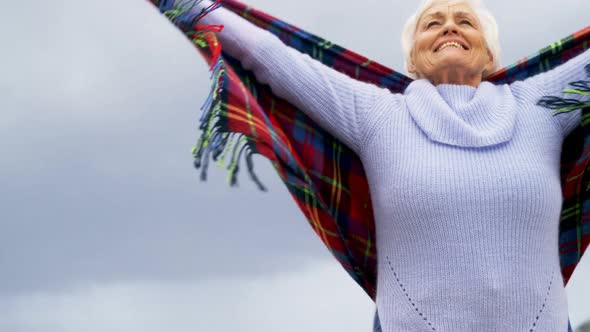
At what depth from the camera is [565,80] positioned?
8.73 feet

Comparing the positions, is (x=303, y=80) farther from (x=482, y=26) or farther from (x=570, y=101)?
(x=570, y=101)

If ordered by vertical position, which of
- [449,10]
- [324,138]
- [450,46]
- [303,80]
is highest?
[449,10]

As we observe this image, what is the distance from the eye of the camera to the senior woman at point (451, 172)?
2.39 m

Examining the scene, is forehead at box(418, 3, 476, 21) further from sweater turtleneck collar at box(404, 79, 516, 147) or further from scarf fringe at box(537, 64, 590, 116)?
scarf fringe at box(537, 64, 590, 116)

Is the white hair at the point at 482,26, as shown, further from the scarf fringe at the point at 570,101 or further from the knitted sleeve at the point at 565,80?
the scarf fringe at the point at 570,101

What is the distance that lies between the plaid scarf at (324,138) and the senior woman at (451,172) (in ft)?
0.22

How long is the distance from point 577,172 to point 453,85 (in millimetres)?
406

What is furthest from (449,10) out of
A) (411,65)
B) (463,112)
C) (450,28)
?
(463,112)

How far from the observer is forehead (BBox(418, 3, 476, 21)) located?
2.78 m

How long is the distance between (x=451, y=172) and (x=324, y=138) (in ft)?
1.33

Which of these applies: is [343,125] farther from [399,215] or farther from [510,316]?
[510,316]

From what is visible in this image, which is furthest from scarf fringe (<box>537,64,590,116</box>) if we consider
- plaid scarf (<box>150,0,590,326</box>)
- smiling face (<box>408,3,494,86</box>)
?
smiling face (<box>408,3,494,86</box>)

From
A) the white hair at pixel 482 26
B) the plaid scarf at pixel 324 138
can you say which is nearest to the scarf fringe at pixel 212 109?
the plaid scarf at pixel 324 138

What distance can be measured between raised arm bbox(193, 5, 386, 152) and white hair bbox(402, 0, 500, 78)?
0.28 metres
